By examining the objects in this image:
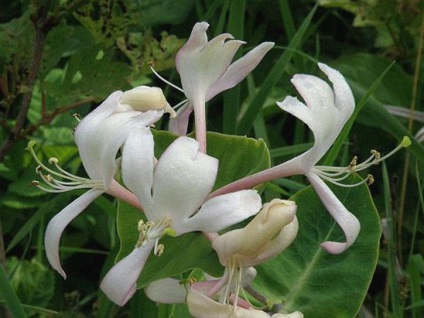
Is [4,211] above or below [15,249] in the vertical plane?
above

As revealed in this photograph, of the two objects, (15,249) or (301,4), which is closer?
(15,249)

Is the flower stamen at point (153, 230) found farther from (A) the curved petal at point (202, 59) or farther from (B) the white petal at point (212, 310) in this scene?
(A) the curved petal at point (202, 59)

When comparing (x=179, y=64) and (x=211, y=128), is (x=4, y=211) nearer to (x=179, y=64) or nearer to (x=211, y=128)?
(x=211, y=128)

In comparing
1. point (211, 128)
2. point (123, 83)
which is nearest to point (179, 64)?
point (123, 83)

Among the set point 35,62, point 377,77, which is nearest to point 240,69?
point 35,62

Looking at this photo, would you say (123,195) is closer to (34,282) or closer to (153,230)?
(153,230)

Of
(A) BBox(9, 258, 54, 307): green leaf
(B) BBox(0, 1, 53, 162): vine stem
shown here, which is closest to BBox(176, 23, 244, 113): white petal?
(B) BBox(0, 1, 53, 162): vine stem

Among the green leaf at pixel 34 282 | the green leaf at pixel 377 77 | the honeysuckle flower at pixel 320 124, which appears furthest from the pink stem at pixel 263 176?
the green leaf at pixel 377 77
